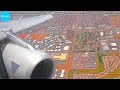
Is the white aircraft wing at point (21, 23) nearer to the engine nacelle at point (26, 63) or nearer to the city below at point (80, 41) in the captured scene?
the city below at point (80, 41)

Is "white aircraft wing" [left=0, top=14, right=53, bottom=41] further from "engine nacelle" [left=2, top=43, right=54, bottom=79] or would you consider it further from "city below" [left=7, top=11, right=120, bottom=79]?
"engine nacelle" [left=2, top=43, right=54, bottom=79]

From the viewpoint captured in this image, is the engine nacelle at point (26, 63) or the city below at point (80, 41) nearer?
the engine nacelle at point (26, 63)

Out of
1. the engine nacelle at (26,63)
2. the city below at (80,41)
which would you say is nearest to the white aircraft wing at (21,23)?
the city below at (80,41)

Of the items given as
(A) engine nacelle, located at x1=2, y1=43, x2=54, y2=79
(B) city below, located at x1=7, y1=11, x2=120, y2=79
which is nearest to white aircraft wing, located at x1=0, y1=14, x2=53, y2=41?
(B) city below, located at x1=7, y1=11, x2=120, y2=79
